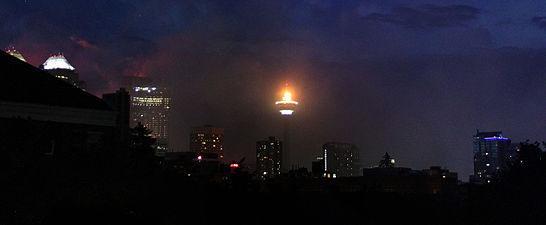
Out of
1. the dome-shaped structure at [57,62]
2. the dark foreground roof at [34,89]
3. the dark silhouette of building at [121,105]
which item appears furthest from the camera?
the dome-shaped structure at [57,62]

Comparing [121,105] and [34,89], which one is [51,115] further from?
[121,105]

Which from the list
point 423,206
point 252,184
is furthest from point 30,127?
point 423,206

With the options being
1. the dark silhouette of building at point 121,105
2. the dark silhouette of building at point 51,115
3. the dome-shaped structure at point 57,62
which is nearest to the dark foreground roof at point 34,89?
the dark silhouette of building at point 51,115

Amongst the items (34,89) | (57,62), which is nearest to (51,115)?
(34,89)

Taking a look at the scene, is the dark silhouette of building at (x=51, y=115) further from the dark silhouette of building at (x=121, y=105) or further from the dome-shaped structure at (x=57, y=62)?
the dome-shaped structure at (x=57, y=62)

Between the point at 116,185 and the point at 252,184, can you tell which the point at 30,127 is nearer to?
the point at 116,185

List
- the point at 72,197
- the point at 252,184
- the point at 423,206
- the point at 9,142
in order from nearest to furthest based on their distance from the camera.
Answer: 1. the point at 72,197
2. the point at 9,142
3. the point at 252,184
4. the point at 423,206

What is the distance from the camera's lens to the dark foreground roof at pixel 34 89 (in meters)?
37.7

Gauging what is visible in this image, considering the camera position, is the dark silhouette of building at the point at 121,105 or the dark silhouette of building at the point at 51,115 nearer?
the dark silhouette of building at the point at 51,115

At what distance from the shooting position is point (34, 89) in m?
39.3

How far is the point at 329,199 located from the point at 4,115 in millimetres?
20374

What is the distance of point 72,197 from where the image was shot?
28.2 meters

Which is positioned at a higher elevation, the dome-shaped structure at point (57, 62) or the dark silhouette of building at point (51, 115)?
the dome-shaped structure at point (57, 62)

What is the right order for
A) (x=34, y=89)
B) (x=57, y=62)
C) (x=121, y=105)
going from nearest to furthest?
(x=34, y=89)
(x=121, y=105)
(x=57, y=62)
